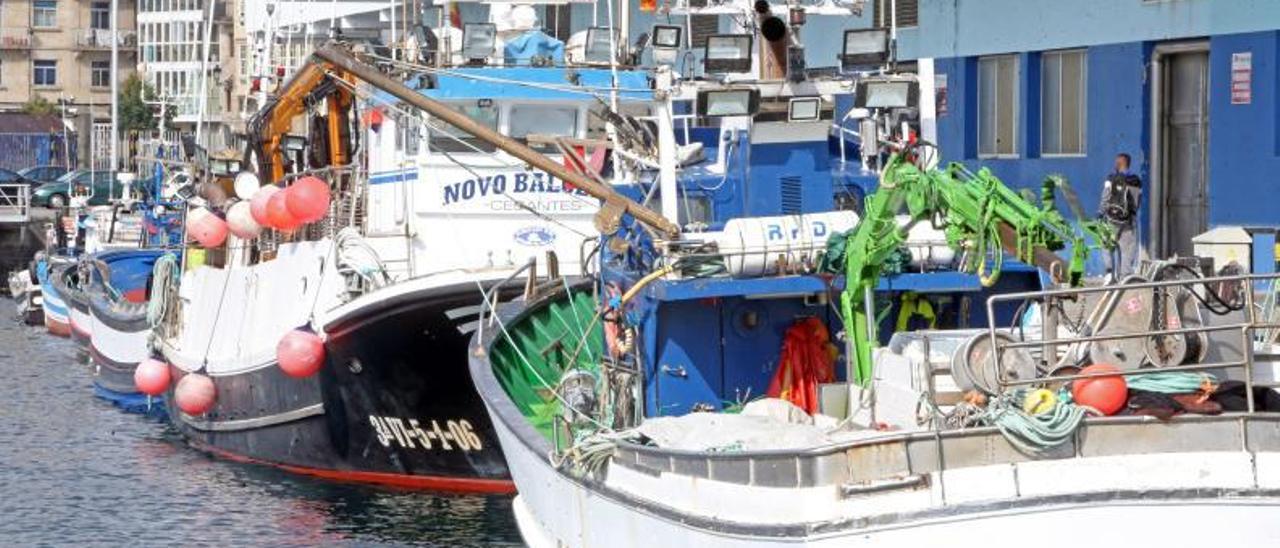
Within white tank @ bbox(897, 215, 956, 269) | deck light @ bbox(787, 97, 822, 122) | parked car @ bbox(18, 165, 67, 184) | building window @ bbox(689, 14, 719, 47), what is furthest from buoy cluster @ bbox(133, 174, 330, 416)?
parked car @ bbox(18, 165, 67, 184)

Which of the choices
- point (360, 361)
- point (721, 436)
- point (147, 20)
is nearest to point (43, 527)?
point (360, 361)

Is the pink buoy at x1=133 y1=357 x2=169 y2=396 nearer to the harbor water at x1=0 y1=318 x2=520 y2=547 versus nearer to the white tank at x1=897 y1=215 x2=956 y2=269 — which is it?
the harbor water at x1=0 y1=318 x2=520 y2=547

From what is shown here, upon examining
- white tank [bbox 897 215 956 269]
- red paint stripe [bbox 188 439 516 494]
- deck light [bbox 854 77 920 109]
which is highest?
deck light [bbox 854 77 920 109]

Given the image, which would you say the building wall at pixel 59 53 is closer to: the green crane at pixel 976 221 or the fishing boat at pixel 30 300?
the fishing boat at pixel 30 300

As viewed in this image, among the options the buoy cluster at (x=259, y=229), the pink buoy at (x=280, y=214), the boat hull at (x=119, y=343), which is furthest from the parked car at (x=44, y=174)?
the pink buoy at (x=280, y=214)

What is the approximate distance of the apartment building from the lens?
288 feet

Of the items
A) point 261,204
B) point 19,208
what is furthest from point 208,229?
point 19,208

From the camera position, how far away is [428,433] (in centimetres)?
1922

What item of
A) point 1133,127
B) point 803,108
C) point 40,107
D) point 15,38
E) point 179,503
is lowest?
point 179,503

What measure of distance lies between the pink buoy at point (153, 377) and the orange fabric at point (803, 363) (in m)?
12.3

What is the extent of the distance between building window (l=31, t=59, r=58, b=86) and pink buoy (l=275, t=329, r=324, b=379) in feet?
237

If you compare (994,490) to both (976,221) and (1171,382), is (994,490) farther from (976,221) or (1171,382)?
(976,221)

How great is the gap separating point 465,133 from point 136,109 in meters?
62.9

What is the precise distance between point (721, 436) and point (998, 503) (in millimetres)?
2137
